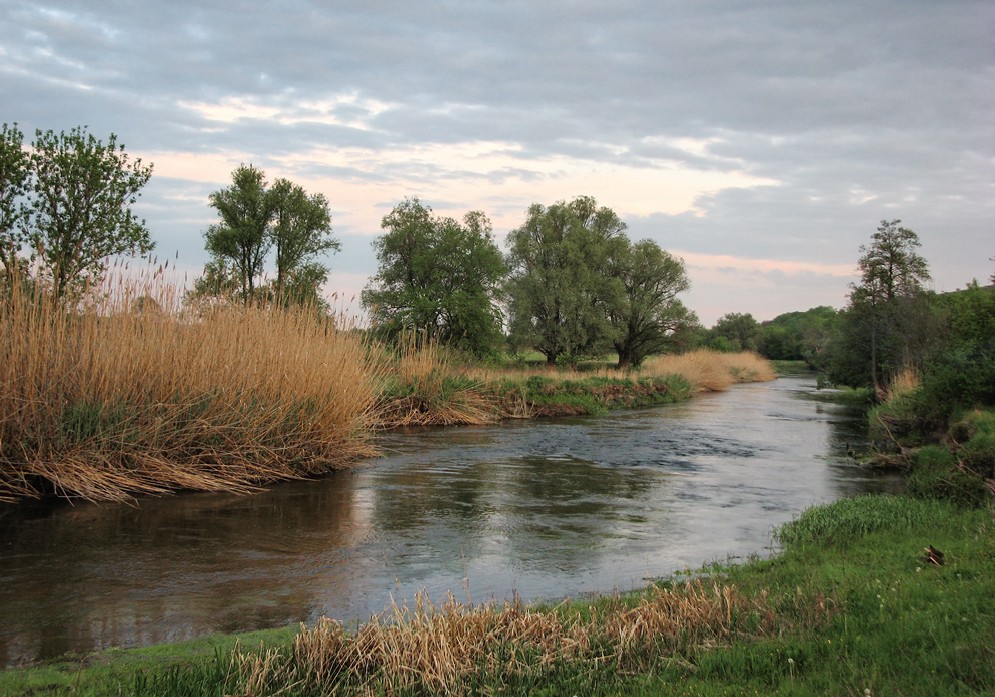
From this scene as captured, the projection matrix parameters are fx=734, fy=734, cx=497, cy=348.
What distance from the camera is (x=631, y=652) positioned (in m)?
4.90

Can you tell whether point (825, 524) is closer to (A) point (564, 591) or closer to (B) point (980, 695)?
(A) point (564, 591)

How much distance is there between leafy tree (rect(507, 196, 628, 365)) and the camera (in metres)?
44.4

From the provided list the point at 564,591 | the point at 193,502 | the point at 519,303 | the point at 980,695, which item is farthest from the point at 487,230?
the point at 980,695

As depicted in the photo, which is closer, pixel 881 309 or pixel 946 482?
pixel 946 482

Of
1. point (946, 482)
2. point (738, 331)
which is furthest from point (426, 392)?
point (738, 331)

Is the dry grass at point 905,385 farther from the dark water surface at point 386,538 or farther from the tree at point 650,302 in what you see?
the tree at point 650,302

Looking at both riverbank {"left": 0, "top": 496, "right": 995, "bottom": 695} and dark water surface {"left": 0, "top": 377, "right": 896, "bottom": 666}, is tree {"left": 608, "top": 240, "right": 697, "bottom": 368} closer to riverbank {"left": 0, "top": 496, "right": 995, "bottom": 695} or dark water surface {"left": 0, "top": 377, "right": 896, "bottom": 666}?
dark water surface {"left": 0, "top": 377, "right": 896, "bottom": 666}

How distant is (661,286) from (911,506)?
146 feet

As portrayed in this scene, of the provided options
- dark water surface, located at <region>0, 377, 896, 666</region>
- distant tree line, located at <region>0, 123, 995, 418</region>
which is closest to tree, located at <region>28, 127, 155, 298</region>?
distant tree line, located at <region>0, 123, 995, 418</region>

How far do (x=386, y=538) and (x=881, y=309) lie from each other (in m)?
31.4

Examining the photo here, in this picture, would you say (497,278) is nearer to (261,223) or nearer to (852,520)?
(261,223)

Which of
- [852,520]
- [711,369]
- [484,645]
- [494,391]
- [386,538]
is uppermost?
[711,369]

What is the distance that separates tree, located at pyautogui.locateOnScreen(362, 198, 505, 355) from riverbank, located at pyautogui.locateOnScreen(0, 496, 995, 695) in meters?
28.3

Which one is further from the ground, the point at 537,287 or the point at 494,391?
the point at 537,287
